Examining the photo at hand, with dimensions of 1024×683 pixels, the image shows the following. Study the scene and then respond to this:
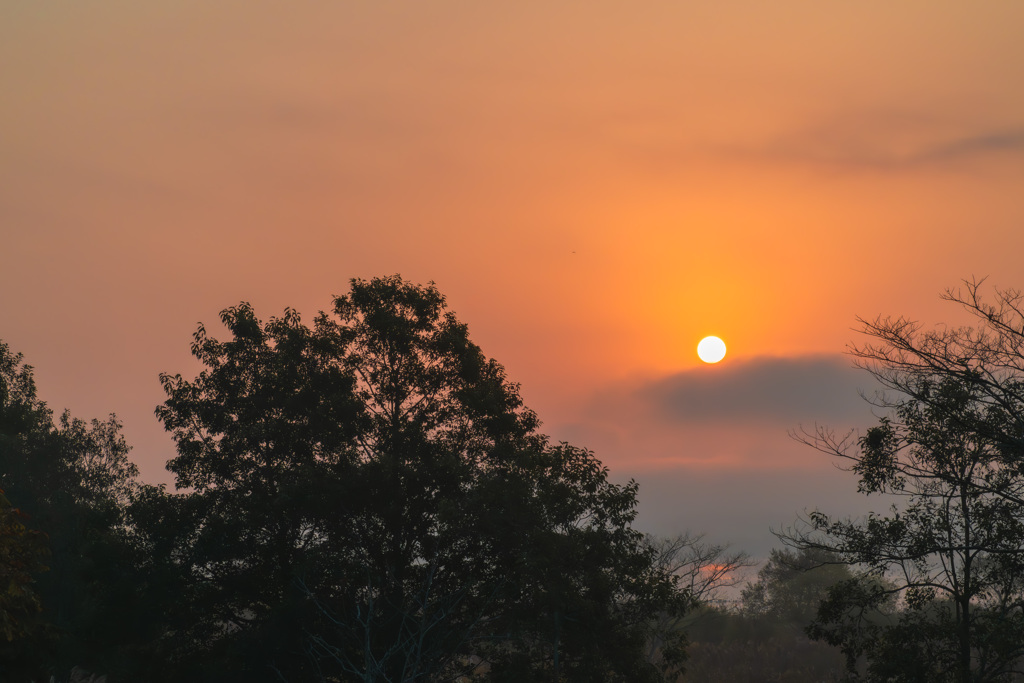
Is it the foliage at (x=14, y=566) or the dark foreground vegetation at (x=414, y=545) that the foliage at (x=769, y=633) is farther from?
the foliage at (x=14, y=566)

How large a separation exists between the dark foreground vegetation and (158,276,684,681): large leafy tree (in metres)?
0.08

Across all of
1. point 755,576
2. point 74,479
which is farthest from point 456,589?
point 755,576

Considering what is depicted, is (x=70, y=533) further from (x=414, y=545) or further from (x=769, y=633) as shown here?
(x=769, y=633)

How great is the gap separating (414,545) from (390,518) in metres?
1.41

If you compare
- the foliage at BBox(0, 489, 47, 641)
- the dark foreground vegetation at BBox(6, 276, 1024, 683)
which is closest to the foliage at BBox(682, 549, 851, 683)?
the dark foreground vegetation at BBox(6, 276, 1024, 683)

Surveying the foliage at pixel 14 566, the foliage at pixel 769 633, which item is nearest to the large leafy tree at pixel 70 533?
the foliage at pixel 14 566

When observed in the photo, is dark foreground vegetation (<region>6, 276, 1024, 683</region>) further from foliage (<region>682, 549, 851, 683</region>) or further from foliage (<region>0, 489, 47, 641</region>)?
foliage (<region>682, 549, 851, 683</region>)

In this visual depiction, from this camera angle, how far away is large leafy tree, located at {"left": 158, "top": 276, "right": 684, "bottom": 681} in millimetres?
26750

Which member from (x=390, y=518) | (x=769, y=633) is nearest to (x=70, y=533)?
(x=390, y=518)

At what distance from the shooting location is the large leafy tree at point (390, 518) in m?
26.8

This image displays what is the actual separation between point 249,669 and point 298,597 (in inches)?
103

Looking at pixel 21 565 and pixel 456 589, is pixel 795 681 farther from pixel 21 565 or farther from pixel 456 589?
pixel 21 565

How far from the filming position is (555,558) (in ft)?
86.0

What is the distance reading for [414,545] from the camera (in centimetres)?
3028
